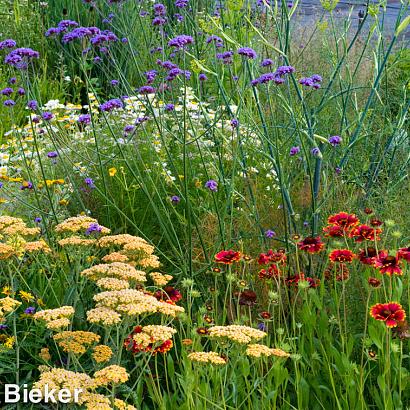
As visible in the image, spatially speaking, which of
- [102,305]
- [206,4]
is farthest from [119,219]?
[206,4]

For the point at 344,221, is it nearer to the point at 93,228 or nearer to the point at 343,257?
the point at 343,257

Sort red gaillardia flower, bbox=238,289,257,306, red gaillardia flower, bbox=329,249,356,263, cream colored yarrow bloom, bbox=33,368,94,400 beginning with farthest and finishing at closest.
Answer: red gaillardia flower, bbox=238,289,257,306 → red gaillardia flower, bbox=329,249,356,263 → cream colored yarrow bloom, bbox=33,368,94,400

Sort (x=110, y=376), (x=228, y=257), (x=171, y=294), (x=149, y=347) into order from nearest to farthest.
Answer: (x=110, y=376), (x=149, y=347), (x=228, y=257), (x=171, y=294)

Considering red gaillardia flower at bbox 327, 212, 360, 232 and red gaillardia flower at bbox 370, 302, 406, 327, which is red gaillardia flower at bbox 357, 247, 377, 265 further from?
red gaillardia flower at bbox 370, 302, 406, 327

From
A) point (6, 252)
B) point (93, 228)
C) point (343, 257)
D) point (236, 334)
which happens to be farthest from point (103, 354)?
point (343, 257)

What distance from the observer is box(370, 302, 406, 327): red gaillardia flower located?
100 inches

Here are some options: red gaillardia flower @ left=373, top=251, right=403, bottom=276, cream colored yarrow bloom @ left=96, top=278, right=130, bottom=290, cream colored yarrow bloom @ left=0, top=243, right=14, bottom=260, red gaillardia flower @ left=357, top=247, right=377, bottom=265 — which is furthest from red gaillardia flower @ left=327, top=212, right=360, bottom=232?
cream colored yarrow bloom @ left=0, top=243, right=14, bottom=260

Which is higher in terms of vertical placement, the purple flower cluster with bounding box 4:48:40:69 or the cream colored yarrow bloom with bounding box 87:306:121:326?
the purple flower cluster with bounding box 4:48:40:69

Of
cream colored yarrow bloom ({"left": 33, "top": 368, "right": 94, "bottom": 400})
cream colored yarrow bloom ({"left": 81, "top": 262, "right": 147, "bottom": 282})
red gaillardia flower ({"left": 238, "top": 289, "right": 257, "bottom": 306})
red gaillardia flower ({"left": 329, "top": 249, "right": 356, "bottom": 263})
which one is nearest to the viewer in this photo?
cream colored yarrow bloom ({"left": 33, "top": 368, "right": 94, "bottom": 400})

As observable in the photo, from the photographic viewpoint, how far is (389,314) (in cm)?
257

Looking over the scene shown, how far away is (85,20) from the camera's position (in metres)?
8.29

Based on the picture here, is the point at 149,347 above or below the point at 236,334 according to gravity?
below

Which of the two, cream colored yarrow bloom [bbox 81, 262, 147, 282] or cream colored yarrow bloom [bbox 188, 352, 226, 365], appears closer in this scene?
cream colored yarrow bloom [bbox 188, 352, 226, 365]

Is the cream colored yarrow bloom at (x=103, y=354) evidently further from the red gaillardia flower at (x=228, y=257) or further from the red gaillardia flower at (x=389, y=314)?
the red gaillardia flower at (x=389, y=314)
